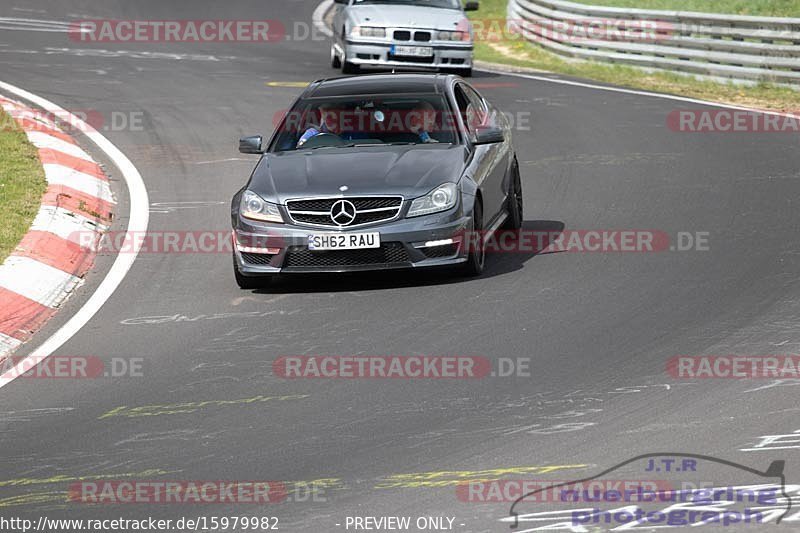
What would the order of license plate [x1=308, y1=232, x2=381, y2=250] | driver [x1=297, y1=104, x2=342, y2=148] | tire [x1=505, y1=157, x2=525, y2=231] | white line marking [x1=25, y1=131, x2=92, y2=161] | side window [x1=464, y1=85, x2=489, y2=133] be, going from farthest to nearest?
1. white line marking [x1=25, y1=131, x2=92, y2=161]
2. tire [x1=505, y1=157, x2=525, y2=231]
3. side window [x1=464, y1=85, x2=489, y2=133]
4. driver [x1=297, y1=104, x2=342, y2=148]
5. license plate [x1=308, y1=232, x2=381, y2=250]

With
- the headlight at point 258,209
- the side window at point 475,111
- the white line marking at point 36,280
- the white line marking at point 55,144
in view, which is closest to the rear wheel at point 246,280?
the headlight at point 258,209

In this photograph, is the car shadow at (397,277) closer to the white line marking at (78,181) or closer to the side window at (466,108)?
the side window at (466,108)

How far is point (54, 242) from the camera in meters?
12.5

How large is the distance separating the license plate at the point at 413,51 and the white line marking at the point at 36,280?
13.1 metres

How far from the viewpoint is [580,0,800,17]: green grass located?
28500mm

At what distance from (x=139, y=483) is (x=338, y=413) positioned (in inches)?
53.9

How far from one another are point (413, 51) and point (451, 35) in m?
0.67

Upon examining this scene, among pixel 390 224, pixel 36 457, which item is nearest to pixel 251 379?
pixel 36 457

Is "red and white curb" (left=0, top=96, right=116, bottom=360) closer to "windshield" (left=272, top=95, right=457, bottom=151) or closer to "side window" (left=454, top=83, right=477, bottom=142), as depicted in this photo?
"windshield" (left=272, top=95, right=457, bottom=151)

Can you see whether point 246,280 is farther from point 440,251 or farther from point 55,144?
point 55,144

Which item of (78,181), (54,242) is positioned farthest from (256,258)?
(78,181)

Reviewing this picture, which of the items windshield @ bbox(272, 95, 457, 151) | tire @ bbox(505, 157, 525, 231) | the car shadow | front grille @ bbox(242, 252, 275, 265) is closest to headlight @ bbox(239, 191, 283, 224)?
front grille @ bbox(242, 252, 275, 265)

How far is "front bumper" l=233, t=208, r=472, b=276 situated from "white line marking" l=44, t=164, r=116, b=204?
4056 mm

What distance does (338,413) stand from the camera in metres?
8.03
